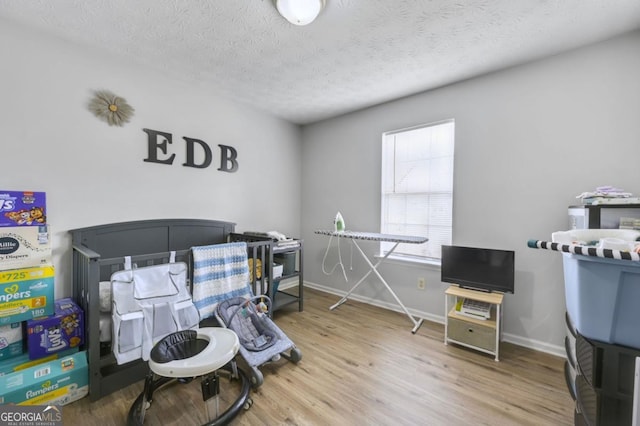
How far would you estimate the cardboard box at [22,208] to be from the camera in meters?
1.74

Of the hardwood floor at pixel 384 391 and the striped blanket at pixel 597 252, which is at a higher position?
the striped blanket at pixel 597 252

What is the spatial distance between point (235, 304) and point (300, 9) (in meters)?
2.10

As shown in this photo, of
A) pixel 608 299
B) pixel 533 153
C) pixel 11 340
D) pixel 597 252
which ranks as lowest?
pixel 11 340

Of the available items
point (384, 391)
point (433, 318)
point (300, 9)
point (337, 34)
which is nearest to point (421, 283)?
point (433, 318)

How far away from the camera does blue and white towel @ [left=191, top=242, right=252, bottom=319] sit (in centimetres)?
199

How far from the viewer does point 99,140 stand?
7.26 ft

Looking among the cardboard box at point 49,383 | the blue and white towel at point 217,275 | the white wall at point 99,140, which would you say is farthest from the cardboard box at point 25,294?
the blue and white towel at point 217,275

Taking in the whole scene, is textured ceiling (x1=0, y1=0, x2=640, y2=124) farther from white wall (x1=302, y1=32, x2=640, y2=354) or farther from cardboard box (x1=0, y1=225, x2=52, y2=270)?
cardboard box (x1=0, y1=225, x2=52, y2=270)

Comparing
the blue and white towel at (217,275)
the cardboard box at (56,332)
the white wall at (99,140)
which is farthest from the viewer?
the blue and white towel at (217,275)

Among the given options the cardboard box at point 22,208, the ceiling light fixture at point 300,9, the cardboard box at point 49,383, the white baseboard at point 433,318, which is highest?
the ceiling light fixture at point 300,9

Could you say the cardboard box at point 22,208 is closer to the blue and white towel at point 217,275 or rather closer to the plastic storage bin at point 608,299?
the blue and white towel at point 217,275

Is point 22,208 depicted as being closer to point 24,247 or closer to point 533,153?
point 24,247

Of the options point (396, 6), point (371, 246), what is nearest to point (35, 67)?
point (396, 6)

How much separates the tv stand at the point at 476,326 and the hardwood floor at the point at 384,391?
3.2 inches
